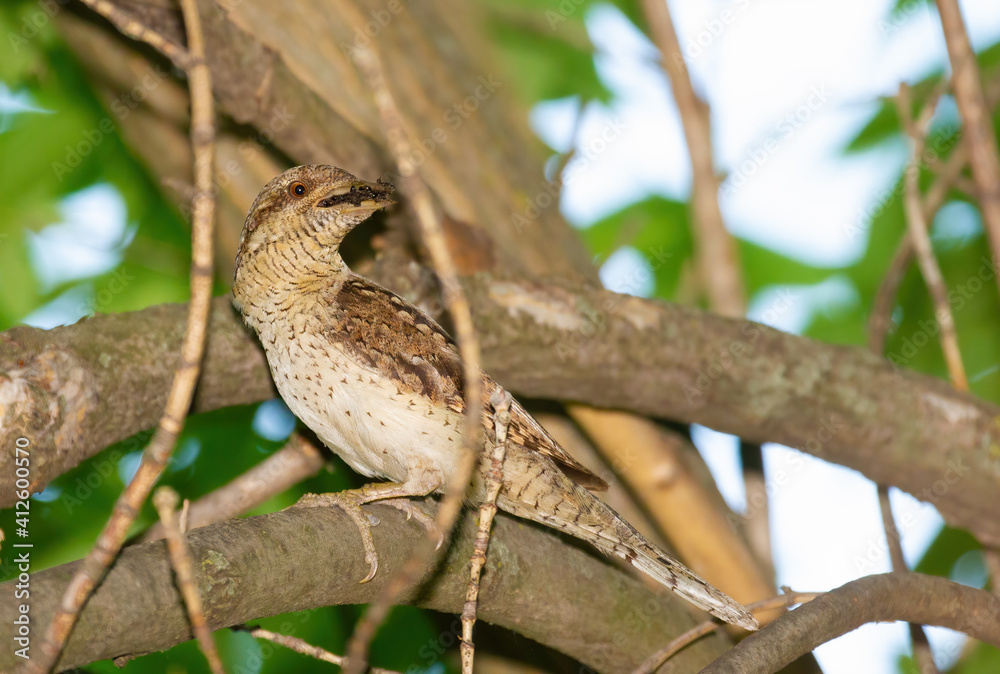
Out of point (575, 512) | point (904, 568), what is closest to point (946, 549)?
point (904, 568)

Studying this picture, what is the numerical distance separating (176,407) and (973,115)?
3904 mm

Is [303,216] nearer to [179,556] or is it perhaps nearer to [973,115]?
[179,556]

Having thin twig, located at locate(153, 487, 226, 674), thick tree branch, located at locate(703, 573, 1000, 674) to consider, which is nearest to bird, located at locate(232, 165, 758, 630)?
thick tree branch, located at locate(703, 573, 1000, 674)

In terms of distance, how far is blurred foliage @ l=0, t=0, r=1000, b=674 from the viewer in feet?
13.7

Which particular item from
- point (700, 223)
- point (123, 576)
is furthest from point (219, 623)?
point (700, 223)

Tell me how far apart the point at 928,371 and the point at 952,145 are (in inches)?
64.1

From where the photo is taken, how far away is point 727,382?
A: 4.12 meters

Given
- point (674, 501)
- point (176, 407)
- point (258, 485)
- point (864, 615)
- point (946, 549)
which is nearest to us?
point (176, 407)

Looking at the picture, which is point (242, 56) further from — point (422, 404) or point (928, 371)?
point (928, 371)

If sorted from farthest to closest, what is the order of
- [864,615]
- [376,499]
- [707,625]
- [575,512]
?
[575,512]
[707,625]
[376,499]
[864,615]

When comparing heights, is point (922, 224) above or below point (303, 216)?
above

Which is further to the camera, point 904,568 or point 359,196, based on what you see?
point 904,568

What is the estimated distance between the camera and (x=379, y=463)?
3.36 m

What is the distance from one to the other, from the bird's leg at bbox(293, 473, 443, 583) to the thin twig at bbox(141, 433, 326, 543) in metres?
0.75
